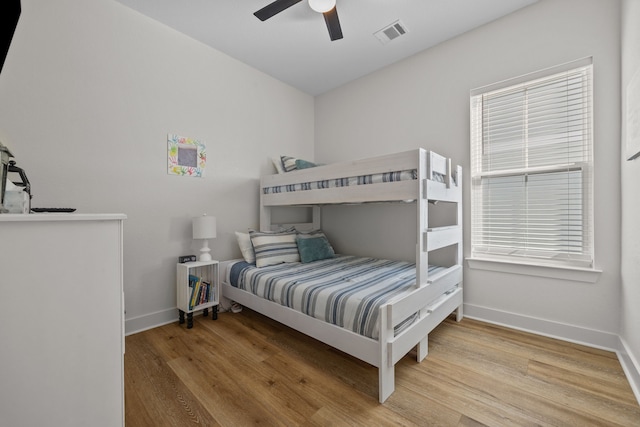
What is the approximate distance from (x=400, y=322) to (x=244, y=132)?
7.90ft

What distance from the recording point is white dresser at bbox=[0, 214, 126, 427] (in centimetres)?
76

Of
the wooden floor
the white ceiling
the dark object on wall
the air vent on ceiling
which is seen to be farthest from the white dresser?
the air vent on ceiling

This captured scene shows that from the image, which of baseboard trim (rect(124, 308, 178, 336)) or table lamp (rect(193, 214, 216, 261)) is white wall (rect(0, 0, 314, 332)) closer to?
baseboard trim (rect(124, 308, 178, 336))

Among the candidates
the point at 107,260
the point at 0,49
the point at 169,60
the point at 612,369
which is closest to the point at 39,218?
the point at 107,260

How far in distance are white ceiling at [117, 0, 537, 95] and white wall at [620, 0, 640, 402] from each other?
782mm

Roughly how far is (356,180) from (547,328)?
1832 mm

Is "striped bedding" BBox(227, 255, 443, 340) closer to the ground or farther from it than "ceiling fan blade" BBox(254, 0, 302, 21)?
closer to the ground

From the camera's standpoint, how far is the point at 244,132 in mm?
2885

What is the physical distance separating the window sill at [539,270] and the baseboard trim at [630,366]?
41cm

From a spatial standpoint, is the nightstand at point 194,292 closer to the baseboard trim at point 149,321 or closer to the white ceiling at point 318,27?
the baseboard trim at point 149,321

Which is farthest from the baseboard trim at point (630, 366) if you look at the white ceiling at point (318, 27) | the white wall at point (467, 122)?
the white ceiling at point (318, 27)

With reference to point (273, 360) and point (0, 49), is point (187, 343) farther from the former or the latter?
point (0, 49)

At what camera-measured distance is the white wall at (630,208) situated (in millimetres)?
1441

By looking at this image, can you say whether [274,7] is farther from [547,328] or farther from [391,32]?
[547,328]
